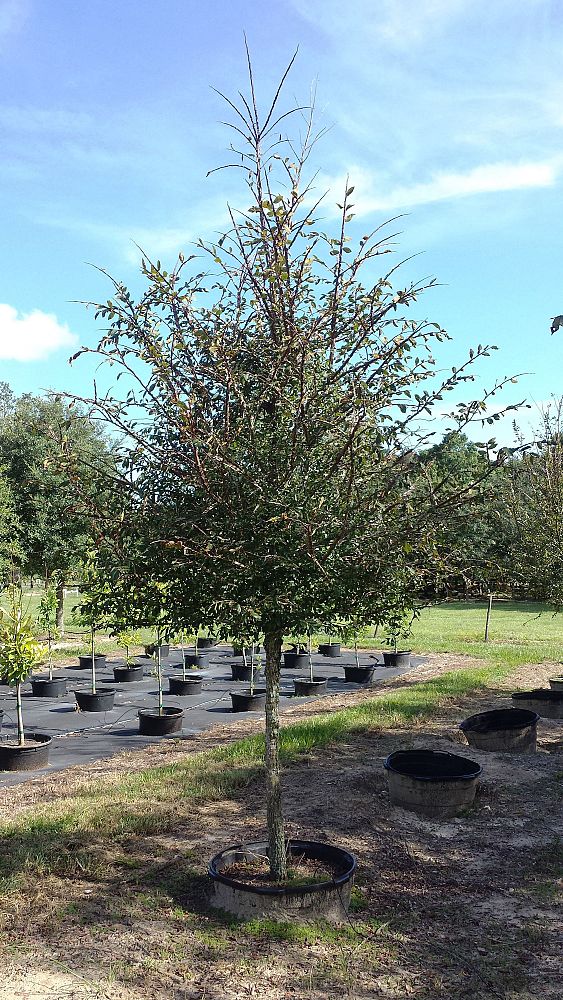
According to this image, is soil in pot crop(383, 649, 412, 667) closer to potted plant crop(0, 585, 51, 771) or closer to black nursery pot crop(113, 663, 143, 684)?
black nursery pot crop(113, 663, 143, 684)

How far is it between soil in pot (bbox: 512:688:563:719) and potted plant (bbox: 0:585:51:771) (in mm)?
7541

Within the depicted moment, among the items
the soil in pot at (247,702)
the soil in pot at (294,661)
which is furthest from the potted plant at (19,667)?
the soil in pot at (294,661)

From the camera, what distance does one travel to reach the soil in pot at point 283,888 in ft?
16.9

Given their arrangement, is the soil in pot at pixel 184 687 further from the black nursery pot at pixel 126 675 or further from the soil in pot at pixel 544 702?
the soil in pot at pixel 544 702

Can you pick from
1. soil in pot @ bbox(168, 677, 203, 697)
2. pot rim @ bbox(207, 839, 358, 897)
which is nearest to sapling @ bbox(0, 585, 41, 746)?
pot rim @ bbox(207, 839, 358, 897)

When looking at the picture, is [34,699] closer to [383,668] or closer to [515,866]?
[383,668]

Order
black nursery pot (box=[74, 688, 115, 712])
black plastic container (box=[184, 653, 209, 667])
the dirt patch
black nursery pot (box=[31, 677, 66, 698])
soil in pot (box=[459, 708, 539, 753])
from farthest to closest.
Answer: black plastic container (box=[184, 653, 209, 667]), black nursery pot (box=[31, 677, 66, 698]), black nursery pot (box=[74, 688, 115, 712]), soil in pot (box=[459, 708, 539, 753]), the dirt patch

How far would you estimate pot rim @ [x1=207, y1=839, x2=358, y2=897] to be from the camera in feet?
16.9

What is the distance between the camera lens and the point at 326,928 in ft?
16.7

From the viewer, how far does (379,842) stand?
269 inches

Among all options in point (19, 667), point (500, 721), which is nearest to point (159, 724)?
point (19, 667)

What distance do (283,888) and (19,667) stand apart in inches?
258

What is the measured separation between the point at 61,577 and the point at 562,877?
51.6 feet

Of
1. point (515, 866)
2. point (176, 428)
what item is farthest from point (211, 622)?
point (515, 866)
